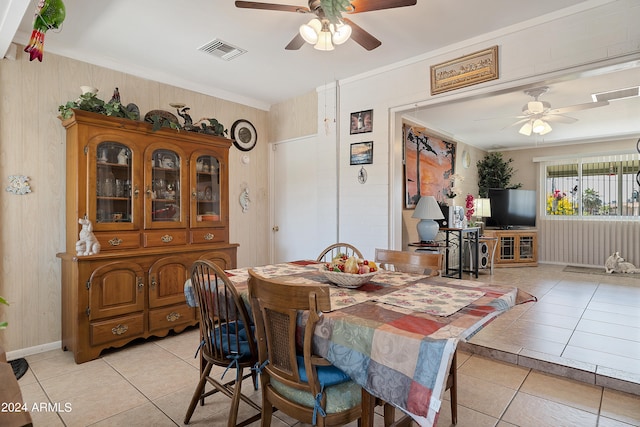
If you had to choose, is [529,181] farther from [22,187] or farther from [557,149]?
[22,187]

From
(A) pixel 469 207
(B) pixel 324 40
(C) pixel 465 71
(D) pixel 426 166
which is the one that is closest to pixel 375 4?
(B) pixel 324 40

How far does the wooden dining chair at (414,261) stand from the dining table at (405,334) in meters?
0.43

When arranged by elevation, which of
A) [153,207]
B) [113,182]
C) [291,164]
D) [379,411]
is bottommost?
[379,411]

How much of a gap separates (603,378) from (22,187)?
469 cm

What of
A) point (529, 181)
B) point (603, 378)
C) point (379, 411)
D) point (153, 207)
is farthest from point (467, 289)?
point (529, 181)

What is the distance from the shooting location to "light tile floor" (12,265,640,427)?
6.63 ft

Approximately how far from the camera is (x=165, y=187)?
3.37 m

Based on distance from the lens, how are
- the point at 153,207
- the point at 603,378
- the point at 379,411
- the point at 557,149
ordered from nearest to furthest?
the point at 379,411 → the point at 603,378 → the point at 153,207 → the point at 557,149

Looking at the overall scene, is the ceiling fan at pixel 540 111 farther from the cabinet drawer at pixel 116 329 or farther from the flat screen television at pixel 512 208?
the cabinet drawer at pixel 116 329

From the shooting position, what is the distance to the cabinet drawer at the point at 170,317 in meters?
3.12

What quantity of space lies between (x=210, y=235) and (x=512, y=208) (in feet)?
20.4

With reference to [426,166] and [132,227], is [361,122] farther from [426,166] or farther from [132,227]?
[132,227]

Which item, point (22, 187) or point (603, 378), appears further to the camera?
point (22, 187)

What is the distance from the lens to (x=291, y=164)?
4.63m
